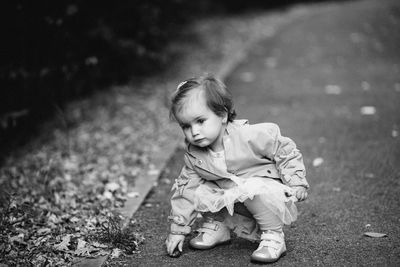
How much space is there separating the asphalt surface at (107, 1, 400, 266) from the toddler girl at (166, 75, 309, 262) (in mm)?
188

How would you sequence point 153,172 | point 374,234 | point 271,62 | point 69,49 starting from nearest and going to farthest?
point 374,234, point 153,172, point 69,49, point 271,62

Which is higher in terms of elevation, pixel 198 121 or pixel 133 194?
pixel 198 121

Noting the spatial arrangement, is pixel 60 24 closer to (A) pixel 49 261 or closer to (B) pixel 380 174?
(A) pixel 49 261

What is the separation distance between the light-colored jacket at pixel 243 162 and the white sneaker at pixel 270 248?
36cm

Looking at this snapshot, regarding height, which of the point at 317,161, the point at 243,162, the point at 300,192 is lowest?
the point at 317,161

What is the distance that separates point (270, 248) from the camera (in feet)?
10.5

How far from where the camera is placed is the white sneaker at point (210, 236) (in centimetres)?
347

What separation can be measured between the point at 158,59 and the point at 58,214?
5248 millimetres

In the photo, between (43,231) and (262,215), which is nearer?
(262,215)

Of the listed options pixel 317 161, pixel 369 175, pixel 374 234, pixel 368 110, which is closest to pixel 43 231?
pixel 374 234

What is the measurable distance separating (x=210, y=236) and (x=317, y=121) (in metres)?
3.62

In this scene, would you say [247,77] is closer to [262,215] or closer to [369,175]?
[369,175]

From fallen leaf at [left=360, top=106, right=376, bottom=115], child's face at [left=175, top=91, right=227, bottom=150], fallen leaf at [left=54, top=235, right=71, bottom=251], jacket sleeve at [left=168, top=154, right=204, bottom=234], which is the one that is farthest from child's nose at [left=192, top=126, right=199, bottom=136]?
fallen leaf at [left=360, top=106, right=376, bottom=115]

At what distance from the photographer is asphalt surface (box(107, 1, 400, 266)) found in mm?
3403
